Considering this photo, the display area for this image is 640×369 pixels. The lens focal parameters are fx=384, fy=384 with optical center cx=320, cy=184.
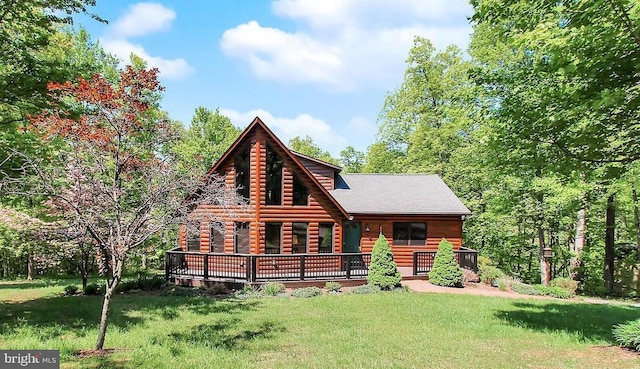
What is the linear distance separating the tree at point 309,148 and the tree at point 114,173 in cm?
5189

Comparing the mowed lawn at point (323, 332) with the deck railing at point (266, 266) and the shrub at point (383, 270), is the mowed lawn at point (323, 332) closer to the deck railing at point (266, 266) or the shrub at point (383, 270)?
the shrub at point (383, 270)

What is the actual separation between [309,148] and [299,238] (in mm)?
43982

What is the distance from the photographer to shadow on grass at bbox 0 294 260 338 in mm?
9109

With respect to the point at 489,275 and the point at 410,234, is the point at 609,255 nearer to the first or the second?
the point at 489,275

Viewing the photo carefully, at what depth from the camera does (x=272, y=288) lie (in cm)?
1467

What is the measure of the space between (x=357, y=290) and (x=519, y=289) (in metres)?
7.49

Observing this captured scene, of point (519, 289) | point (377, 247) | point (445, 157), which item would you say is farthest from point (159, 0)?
point (445, 157)

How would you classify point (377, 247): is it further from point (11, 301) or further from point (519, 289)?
point (11, 301)

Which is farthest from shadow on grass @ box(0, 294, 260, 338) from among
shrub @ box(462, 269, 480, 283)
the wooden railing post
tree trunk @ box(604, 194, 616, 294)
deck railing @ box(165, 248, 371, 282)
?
tree trunk @ box(604, 194, 616, 294)

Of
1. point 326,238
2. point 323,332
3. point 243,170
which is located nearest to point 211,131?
point 243,170

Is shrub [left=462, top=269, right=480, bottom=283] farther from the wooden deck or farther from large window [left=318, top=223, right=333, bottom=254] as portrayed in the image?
large window [left=318, top=223, right=333, bottom=254]

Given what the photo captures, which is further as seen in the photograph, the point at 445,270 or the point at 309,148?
the point at 309,148

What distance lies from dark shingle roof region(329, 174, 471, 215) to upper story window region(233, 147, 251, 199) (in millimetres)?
5775

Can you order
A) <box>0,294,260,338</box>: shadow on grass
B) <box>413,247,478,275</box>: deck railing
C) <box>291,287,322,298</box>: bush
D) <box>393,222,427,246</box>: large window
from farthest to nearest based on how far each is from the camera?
<box>393,222,427,246</box>: large window, <box>413,247,478,275</box>: deck railing, <box>291,287,322,298</box>: bush, <box>0,294,260,338</box>: shadow on grass
